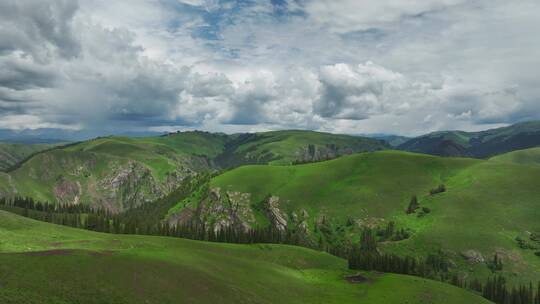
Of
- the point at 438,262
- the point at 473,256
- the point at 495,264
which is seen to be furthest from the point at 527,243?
the point at 438,262

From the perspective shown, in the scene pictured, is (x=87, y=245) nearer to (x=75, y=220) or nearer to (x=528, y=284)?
(x=75, y=220)

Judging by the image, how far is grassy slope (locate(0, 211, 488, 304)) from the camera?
4966 centimetres

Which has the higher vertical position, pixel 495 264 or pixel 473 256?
pixel 473 256

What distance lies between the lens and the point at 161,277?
204 feet

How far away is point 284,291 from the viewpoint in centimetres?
8325

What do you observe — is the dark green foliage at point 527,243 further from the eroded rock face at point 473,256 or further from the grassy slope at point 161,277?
the grassy slope at point 161,277

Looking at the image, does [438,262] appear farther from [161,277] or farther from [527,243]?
[161,277]

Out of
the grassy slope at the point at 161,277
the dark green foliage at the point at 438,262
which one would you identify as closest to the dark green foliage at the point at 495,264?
the dark green foliage at the point at 438,262

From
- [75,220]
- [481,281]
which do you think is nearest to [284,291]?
[481,281]

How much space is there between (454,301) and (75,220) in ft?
620

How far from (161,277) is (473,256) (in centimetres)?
16867

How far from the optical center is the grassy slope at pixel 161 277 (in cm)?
4966

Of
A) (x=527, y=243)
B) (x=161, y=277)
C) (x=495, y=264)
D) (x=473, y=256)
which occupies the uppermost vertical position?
(x=161, y=277)

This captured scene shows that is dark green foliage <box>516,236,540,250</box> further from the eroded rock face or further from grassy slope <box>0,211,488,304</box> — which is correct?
grassy slope <box>0,211,488,304</box>
